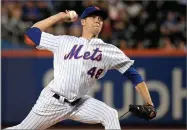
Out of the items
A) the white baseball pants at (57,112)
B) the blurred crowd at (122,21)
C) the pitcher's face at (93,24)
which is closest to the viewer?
the white baseball pants at (57,112)

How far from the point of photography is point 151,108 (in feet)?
17.9

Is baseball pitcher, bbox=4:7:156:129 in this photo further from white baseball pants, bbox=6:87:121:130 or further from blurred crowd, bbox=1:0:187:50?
blurred crowd, bbox=1:0:187:50

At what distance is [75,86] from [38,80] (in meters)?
4.91

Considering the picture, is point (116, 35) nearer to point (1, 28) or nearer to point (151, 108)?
point (1, 28)

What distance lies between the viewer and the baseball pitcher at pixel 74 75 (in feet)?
17.8

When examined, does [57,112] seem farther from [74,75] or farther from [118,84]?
[118,84]

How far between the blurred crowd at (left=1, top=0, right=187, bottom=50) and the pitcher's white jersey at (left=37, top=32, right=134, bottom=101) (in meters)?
5.42

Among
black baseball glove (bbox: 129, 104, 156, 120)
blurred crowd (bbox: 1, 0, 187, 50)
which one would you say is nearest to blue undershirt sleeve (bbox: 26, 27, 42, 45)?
black baseball glove (bbox: 129, 104, 156, 120)

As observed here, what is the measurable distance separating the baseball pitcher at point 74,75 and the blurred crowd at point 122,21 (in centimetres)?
539

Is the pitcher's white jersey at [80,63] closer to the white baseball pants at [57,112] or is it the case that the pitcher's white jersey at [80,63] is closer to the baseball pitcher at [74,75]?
the baseball pitcher at [74,75]

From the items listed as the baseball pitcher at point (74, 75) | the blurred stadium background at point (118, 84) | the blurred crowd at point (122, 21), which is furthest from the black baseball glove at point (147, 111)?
the blurred crowd at point (122, 21)

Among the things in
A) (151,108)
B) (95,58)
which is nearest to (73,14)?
(95,58)

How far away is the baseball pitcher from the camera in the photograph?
544 centimetres

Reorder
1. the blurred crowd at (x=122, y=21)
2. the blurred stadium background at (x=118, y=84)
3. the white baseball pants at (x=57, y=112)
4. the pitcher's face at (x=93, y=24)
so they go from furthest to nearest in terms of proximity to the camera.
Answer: the blurred crowd at (x=122, y=21), the blurred stadium background at (x=118, y=84), the pitcher's face at (x=93, y=24), the white baseball pants at (x=57, y=112)
